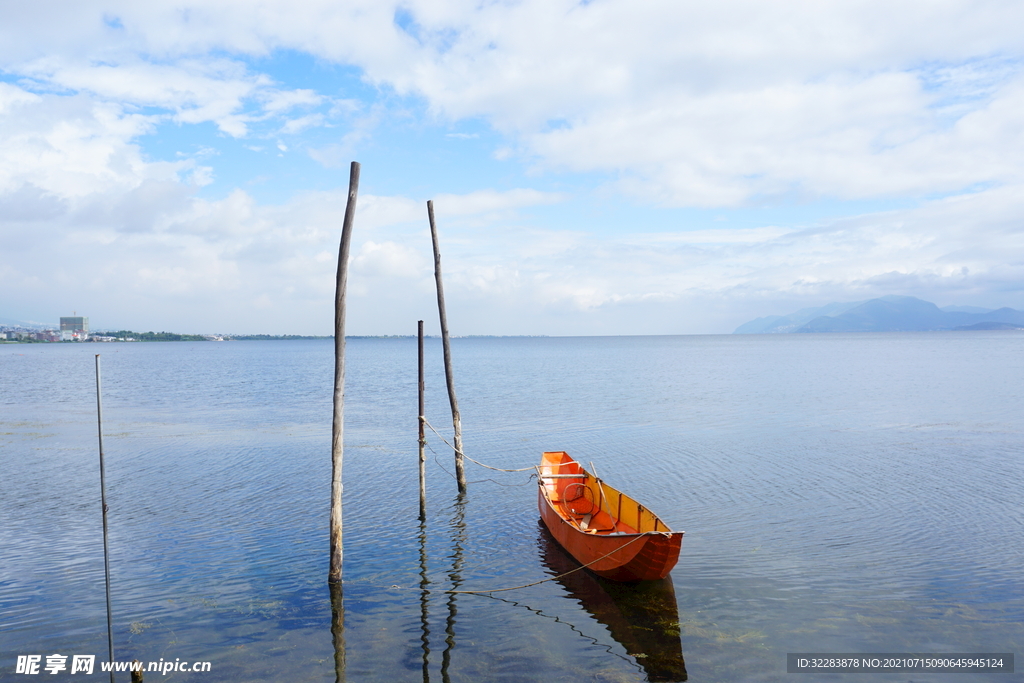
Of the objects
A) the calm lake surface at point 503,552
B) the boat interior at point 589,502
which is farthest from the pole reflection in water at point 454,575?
the boat interior at point 589,502

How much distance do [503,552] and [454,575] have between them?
1.91 metres

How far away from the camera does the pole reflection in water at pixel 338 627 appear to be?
30.9 ft

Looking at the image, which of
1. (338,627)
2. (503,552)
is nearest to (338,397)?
(338,627)

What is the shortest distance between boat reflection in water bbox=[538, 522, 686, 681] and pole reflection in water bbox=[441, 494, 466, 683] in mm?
2089

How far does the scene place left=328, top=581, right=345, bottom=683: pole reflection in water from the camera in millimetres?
9406

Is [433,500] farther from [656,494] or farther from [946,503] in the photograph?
[946,503]

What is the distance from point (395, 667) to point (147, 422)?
3301cm

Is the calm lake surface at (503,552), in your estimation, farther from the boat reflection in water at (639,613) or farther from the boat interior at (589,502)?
the boat interior at (589,502)

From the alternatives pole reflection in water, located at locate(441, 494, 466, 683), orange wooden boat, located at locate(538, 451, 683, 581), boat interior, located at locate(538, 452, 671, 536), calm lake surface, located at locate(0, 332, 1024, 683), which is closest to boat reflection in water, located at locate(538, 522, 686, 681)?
calm lake surface, located at locate(0, 332, 1024, 683)

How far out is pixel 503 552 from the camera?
1472 centimetres

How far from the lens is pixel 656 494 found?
19.8 meters

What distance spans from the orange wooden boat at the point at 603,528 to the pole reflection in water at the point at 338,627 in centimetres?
504

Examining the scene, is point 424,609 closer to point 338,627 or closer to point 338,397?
point 338,627

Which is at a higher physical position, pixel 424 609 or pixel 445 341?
pixel 445 341
